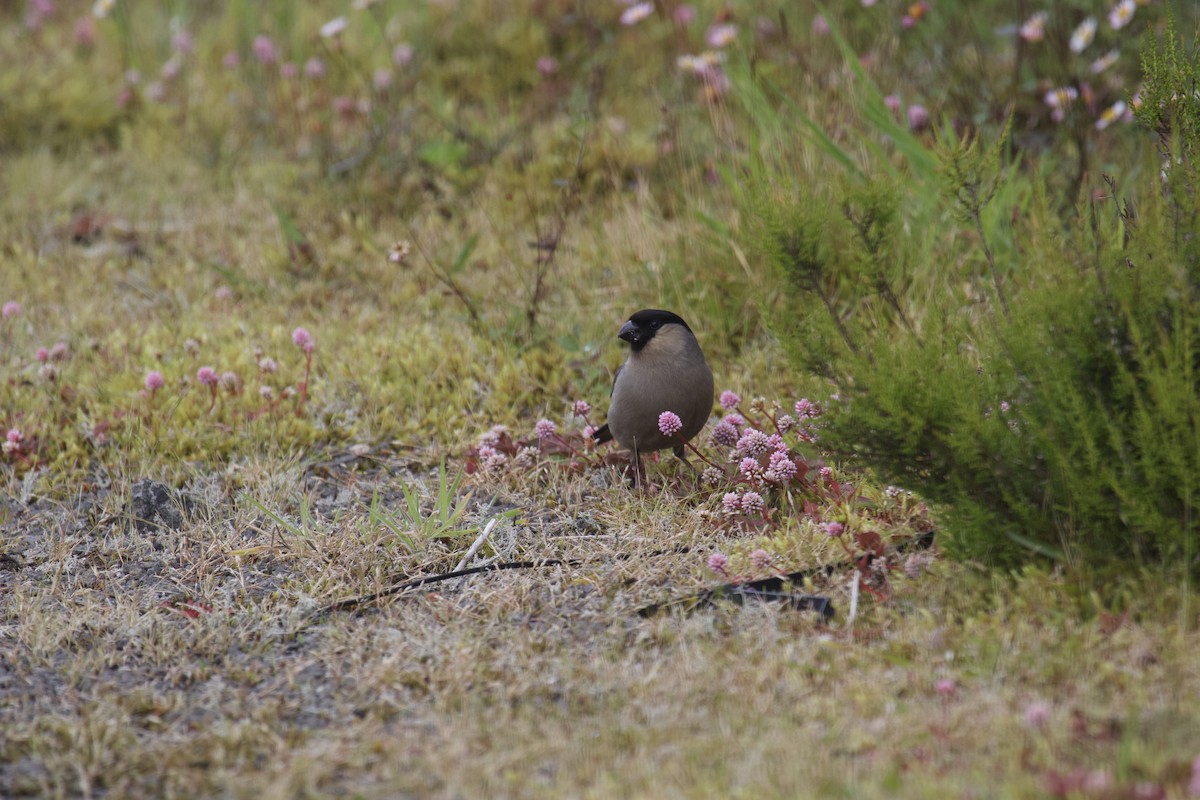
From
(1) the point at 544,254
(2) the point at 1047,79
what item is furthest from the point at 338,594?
(2) the point at 1047,79

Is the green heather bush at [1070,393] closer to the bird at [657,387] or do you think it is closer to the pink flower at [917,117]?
the bird at [657,387]

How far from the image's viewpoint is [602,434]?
430cm

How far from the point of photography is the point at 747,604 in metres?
3.19

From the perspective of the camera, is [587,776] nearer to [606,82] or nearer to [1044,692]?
[1044,692]

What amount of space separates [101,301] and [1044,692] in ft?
15.1

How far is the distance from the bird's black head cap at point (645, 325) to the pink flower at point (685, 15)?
360 centimetres

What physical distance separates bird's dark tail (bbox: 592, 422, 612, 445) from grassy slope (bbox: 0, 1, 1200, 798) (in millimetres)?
191

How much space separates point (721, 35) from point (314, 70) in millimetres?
2608

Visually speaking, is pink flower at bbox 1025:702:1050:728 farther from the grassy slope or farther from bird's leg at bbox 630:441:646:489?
bird's leg at bbox 630:441:646:489

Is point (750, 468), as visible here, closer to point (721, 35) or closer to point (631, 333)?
point (631, 333)

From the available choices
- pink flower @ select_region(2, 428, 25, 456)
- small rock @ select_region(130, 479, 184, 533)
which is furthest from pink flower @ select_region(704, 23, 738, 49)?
pink flower @ select_region(2, 428, 25, 456)

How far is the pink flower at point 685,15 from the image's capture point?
7271 mm

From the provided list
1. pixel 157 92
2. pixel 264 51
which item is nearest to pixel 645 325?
pixel 264 51

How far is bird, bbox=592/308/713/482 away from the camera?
394cm
